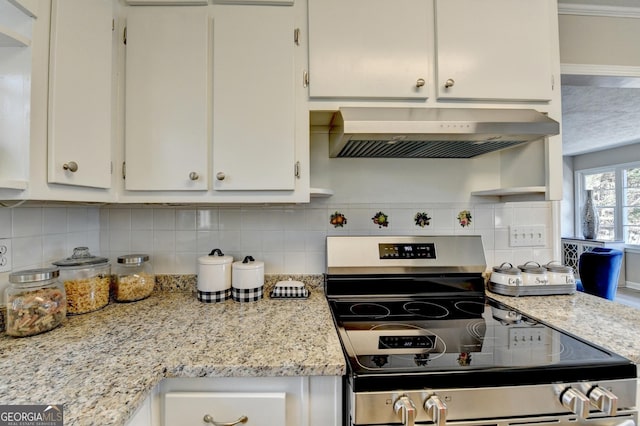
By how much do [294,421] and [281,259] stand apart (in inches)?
30.7

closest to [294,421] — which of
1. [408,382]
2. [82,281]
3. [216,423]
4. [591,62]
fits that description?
[216,423]

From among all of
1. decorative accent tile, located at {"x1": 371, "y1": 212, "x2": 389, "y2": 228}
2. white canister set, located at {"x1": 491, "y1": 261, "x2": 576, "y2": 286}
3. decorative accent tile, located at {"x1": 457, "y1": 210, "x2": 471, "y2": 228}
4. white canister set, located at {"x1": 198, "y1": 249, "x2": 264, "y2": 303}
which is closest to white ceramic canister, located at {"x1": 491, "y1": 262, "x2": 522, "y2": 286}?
white canister set, located at {"x1": 491, "y1": 261, "x2": 576, "y2": 286}

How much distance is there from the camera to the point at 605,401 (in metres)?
0.75

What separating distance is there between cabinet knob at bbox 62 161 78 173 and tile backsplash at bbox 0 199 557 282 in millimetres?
511

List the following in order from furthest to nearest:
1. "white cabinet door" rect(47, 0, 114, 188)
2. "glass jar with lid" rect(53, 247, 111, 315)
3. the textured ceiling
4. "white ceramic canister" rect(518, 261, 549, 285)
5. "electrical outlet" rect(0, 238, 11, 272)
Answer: the textured ceiling
"white ceramic canister" rect(518, 261, 549, 285)
"glass jar with lid" rect(53, 247, 111, 315)
"electrical outlet" rect(0, 238, 11, 272)
"white cabinet door" rect(47, 0, 114, 188)

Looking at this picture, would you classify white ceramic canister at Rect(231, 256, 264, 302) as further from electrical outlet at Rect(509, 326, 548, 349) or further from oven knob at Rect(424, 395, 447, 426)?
electrical outlet at Rect(509, 326, 548, 349)

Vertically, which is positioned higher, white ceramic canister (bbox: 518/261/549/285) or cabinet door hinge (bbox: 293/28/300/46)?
cabinet door hinge (bbox: 293/28/300/46)

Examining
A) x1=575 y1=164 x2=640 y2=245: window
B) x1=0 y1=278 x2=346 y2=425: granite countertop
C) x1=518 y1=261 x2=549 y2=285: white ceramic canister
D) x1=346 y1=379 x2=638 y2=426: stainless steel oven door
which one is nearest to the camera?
x1=0 y1=278 x2=346 y2=425: granite countertop

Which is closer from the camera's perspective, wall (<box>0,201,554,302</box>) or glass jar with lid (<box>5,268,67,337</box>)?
glass jar with lid (<box>5,268,67,337</box>)

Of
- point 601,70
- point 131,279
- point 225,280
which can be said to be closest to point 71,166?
point 131,279

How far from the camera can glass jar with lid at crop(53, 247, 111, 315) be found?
112cm

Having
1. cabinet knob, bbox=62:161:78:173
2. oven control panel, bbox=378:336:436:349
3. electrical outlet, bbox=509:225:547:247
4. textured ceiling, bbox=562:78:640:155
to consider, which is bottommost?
oven control panel, bbox=378:336:436:349

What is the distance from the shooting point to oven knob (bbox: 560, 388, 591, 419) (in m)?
0.75

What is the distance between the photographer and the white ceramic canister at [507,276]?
4.54ft
